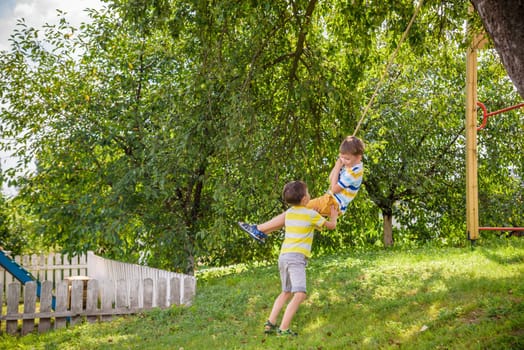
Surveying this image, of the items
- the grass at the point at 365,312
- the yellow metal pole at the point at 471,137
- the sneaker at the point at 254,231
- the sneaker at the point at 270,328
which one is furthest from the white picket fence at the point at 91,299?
the yellow metal pole at the point at 471,137

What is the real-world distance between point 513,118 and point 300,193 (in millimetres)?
10000

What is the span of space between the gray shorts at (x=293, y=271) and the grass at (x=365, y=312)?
1.55 ft

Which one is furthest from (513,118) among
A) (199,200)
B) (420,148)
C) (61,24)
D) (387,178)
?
(61,24)

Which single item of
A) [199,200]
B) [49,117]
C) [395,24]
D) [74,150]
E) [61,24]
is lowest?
[199,200]

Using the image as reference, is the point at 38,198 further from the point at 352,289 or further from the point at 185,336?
the point at 352,289

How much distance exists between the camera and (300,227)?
521 centimetres

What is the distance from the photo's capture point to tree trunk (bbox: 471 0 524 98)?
3277 millimetres

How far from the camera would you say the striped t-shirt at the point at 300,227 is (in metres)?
5.19

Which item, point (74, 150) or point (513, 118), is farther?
point (513, 118)

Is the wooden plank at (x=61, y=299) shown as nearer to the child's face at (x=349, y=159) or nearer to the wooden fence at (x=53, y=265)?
the wooden fence at (x=53, y=265)

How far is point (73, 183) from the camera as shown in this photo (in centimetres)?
1140

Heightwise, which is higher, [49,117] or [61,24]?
[61,24]

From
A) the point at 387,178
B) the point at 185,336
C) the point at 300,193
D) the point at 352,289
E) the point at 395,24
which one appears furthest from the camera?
the point at 387,178

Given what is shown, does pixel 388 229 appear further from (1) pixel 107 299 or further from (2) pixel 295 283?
(2) pixel 295 283
